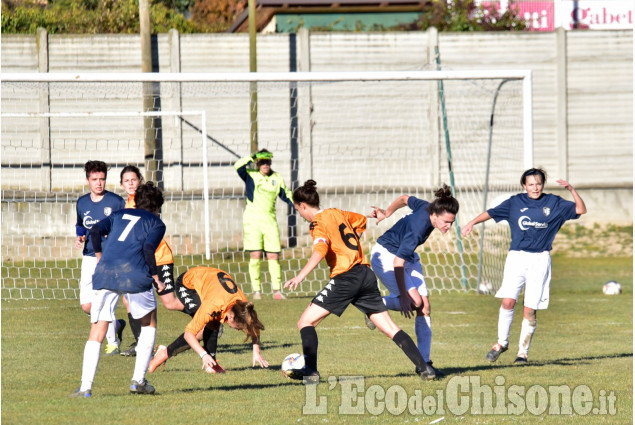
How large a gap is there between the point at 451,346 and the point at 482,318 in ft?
8.91

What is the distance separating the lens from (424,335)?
A: 8.67 metres

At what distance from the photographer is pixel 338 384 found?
308 inches

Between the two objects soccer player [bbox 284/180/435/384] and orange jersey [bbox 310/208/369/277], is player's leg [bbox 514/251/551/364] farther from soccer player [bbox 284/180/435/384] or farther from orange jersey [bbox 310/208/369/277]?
orange jersey [bbox 310/208/369/277]

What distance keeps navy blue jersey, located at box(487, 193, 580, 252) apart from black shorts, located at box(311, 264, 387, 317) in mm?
2260

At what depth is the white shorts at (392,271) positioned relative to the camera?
29.1 feet

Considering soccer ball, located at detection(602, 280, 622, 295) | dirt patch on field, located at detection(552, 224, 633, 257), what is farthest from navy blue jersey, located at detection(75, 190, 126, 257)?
dirt patch on field, located at detection(552, 224, 633, 257)

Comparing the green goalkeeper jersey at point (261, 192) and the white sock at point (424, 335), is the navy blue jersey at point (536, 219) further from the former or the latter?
the green goalkeeper jersey at point (261, 192)

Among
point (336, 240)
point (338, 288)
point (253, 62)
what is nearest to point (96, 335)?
point (338, 288)

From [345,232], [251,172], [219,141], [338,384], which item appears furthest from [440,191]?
[219,141]

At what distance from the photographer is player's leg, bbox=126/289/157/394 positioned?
7.30 m

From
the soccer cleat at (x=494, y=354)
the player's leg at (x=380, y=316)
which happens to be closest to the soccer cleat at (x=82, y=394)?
the player's leg at (x=380, y=316)

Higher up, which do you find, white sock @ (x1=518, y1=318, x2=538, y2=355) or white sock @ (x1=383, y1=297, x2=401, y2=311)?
white sock @ (x1=383, y1=297, x2=401, y2=311)

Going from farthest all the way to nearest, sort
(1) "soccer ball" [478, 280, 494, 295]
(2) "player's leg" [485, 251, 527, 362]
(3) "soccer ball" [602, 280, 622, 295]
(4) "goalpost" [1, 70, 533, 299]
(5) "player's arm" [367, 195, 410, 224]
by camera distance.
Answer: (4) "goalpost" [1, 70, 533, 299] → (3) "soccer ball" [602, 280, 622, 295] → (1) "soccer ball" [478, 280, 494, 295] → (2) "player's leg" [485, 251, 527, 362] → (5) "player's arm" [367, 195, 410, 224]

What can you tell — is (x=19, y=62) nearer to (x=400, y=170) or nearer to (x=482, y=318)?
(x=400, y=170)
